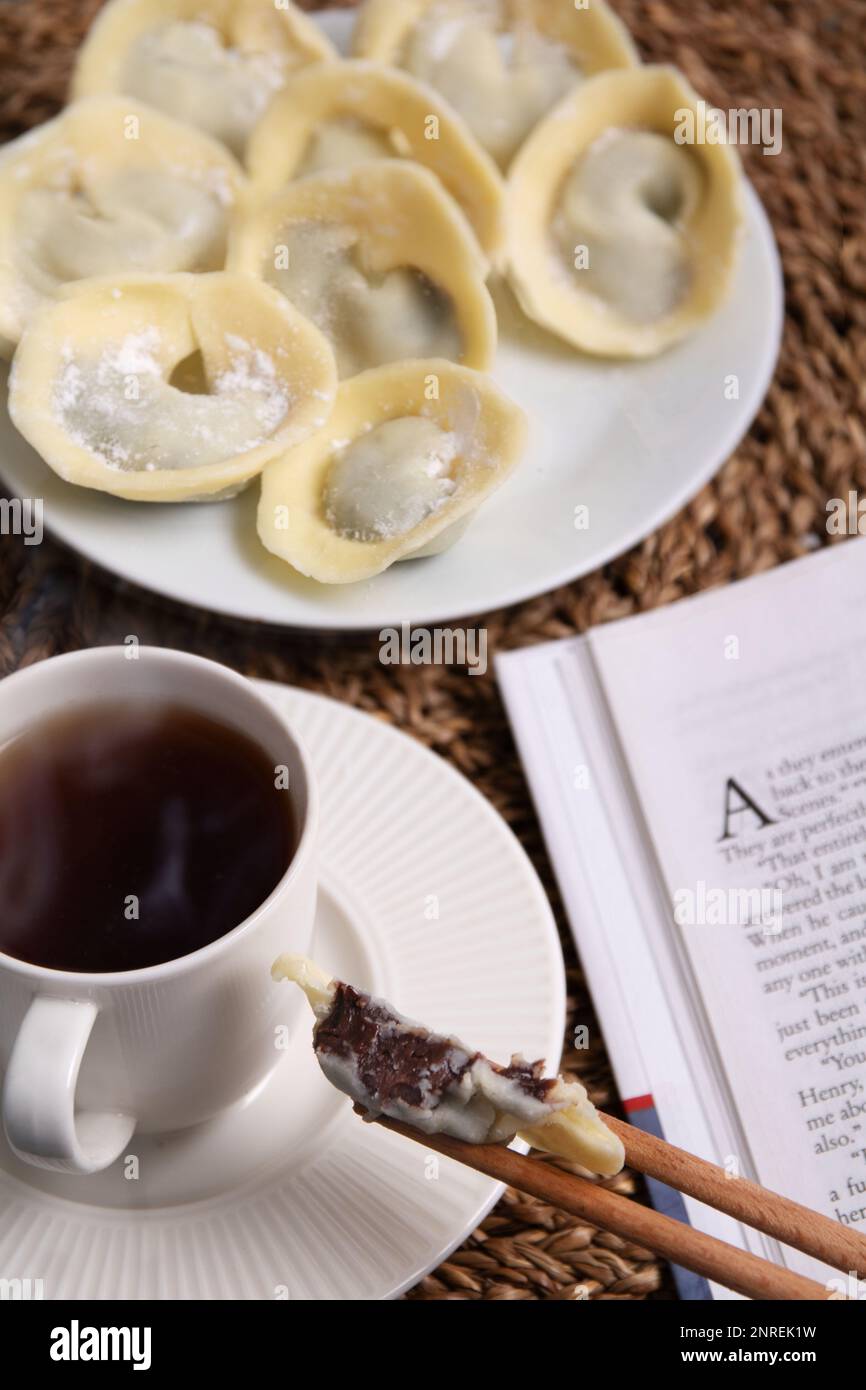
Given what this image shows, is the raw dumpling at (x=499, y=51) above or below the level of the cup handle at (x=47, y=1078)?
above

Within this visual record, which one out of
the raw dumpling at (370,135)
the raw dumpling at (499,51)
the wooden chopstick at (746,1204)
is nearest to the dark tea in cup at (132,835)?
the wooden chopstick at (746,1204)

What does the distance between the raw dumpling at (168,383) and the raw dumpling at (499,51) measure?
0.26 metres

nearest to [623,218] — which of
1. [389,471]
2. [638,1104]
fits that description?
[389,471]

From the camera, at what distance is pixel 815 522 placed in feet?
2.93

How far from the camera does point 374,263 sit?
90cm

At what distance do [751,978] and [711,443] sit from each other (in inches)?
13.9

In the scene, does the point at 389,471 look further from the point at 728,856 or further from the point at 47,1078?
the point at 47,1078

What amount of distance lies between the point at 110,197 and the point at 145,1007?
0.63 m

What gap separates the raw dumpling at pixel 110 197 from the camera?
89 cm

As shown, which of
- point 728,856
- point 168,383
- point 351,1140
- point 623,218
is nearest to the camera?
point 351,1140

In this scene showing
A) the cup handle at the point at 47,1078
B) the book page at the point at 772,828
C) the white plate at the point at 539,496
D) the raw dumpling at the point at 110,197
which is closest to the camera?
the cup handle at the point at 47,1078

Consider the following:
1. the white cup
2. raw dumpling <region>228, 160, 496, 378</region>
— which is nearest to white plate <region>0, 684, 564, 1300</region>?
the white cup

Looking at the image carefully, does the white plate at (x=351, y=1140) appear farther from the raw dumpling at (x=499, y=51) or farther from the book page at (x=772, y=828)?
the raw dumpling at (x=499, y=51)
